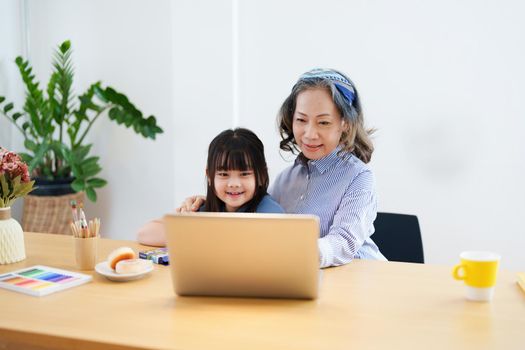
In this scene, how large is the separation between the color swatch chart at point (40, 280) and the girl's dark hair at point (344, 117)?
91 cm

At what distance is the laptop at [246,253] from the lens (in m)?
1.21

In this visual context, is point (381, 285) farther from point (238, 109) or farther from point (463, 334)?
point (238, 109)

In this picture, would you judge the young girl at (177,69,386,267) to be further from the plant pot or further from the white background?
the plant pot

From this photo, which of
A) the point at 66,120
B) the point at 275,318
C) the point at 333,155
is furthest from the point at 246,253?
the point at 66,120

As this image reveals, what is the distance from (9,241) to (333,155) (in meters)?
1.04

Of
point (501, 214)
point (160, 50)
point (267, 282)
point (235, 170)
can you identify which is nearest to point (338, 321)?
point (267, 282)

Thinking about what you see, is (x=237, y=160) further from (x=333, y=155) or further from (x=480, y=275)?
(x=480, y=275)

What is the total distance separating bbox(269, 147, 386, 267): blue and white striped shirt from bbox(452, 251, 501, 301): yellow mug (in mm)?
384

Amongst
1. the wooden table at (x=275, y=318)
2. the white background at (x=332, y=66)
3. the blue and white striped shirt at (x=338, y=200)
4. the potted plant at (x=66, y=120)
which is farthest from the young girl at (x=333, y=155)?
the potted plant at (x=66, y=120)

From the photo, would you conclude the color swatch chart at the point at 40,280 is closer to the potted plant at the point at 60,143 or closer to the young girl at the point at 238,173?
the young girl at the point at 238,173

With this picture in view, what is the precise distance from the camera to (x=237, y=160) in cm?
188

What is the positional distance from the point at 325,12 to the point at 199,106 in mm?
1020

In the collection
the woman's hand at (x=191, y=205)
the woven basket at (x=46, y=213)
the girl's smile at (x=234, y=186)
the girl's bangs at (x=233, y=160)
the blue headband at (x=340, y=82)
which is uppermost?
the blue headband at (x=340, y=82)

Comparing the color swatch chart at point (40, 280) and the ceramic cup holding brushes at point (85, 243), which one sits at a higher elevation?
the ceramic cup holding brushes at point (85, 243)
